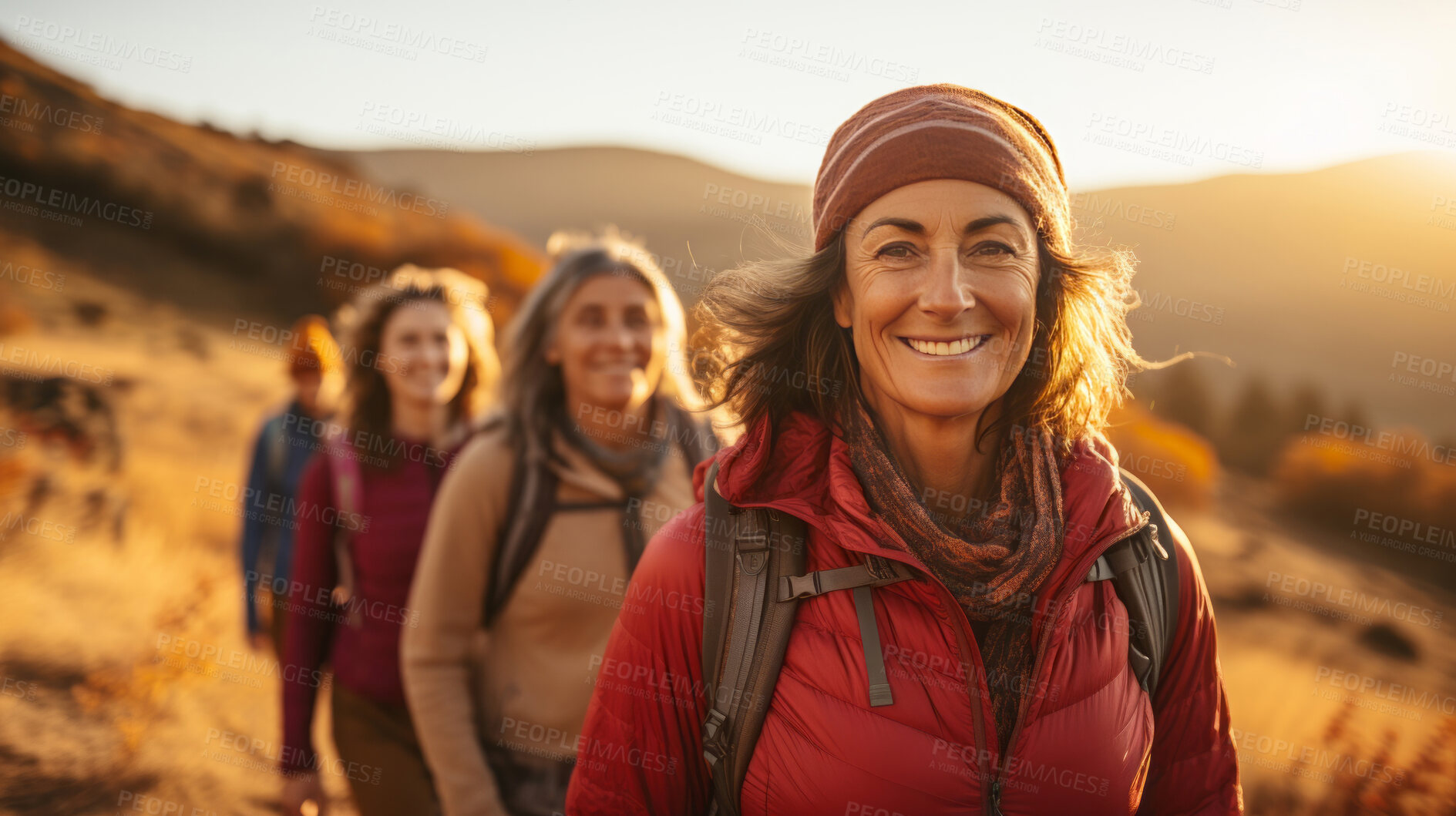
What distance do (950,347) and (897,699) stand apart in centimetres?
77

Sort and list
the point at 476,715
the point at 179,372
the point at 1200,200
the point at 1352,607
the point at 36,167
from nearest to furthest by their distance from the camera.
Answer: 1. the point at 476,715
2. the point at 1352,607
3. the point at 179,372
4. the point at 36,167
5. the point at 1200,200

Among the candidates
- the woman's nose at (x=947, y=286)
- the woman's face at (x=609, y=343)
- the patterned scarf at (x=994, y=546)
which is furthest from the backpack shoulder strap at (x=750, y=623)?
the woman's face at (x=609, y=343)

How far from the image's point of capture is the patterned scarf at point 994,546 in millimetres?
1653

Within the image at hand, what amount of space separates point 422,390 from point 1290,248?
2586cm

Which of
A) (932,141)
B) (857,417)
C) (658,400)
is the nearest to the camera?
(932,141)

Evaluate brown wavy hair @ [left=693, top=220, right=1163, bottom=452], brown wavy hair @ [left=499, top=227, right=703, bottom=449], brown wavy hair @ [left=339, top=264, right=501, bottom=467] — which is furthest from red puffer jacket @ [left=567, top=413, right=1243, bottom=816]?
brown wavy hair @ [left=339, top=264, right=501, bottom=467]

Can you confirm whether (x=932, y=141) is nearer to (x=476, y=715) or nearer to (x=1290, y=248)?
(x=476, y=715)

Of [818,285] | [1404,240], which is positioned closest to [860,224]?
[818,285]

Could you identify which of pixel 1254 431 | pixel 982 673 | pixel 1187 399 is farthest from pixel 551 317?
pixel 1254 431

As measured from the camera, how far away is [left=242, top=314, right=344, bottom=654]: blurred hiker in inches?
189

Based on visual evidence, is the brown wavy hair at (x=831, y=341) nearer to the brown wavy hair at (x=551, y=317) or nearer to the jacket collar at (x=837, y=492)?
the jacket collar at (x=837, y=492)

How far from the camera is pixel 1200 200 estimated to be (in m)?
26.3

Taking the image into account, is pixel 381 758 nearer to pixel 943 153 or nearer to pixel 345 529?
pixel 345 529

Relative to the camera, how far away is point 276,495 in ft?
16.3
